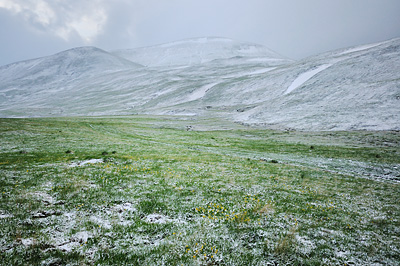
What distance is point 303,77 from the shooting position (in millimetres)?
128500

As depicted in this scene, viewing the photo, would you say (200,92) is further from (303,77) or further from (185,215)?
(185,215)

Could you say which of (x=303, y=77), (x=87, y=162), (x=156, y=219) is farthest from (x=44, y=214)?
(x=303, y=77)

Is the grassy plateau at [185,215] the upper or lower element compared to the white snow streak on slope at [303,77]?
lower

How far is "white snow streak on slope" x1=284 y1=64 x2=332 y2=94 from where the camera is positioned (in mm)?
122056

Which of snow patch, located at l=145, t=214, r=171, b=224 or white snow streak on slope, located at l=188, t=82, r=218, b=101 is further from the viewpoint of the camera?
white snow streak on slope, located at l=188, t=82, r=218, b=101

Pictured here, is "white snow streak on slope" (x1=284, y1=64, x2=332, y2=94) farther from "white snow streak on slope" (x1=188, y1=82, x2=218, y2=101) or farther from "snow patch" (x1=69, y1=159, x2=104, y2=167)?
"snow patch" (x1=69, y1=159, x2=104, y2=167)

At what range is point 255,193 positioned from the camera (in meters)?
17.3

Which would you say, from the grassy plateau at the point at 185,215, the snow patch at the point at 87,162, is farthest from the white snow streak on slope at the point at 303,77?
the snow patch at the point at 87,162

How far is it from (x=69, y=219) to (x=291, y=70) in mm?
162316

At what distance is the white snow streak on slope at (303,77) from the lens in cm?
12206

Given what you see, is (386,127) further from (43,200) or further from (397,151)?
(43,200)

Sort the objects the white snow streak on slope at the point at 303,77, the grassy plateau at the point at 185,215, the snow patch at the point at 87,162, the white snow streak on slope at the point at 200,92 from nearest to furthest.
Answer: the grassy plateau at the point at 185,215 < the snow patch at the point at 87,162 < the white snow streak on slope at the point at 303,77 < the white snow streak on slope at the point at 200,92

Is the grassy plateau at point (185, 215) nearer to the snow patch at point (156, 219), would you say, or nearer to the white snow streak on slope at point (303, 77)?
the snow patch at point (156, 219)

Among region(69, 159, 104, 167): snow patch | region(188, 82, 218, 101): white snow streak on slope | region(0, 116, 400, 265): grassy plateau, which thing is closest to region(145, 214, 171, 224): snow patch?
region(0, 116, 400, 265): grassy plateau
